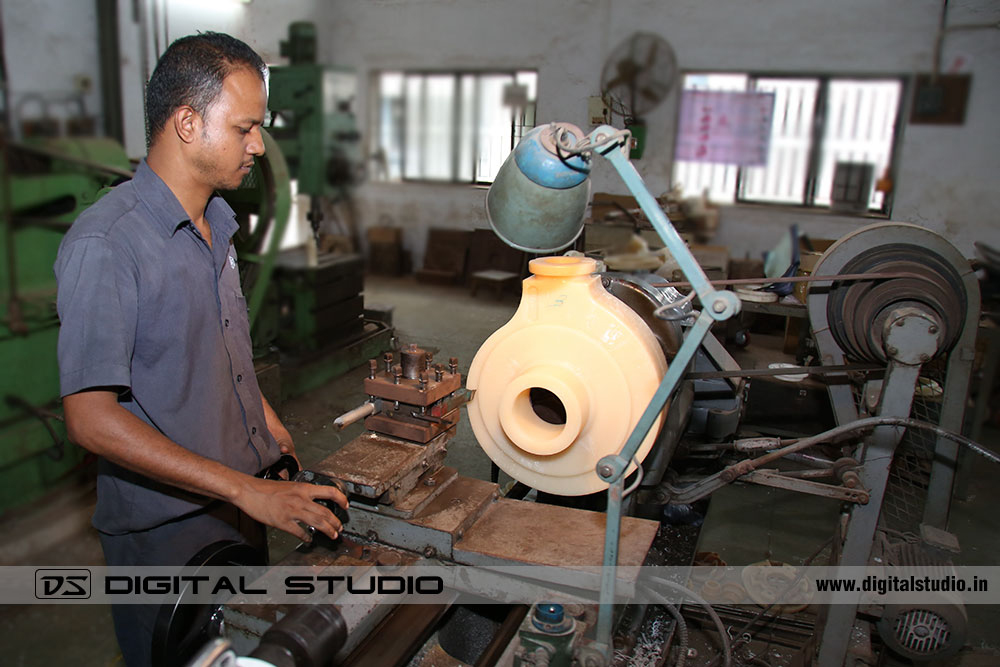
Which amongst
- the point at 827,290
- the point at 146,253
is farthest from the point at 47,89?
the point at 827,290

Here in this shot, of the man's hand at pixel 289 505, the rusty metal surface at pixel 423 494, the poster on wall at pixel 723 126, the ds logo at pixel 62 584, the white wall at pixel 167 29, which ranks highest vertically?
the white wall at pixel 167 29

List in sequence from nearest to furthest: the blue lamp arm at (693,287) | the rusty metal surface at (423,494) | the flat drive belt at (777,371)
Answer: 1. the blue lamp arm at (693,287)
2. the rusty metal surface at (423,494)
3. the flat drive belt at (777,371)

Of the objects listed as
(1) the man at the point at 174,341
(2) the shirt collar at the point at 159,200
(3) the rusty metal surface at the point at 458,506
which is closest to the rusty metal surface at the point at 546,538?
(3) the rusty metal surface at the point at 458,506

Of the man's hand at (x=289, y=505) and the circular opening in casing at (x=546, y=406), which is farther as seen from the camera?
the circular opening in casing at (x=546, y=406)

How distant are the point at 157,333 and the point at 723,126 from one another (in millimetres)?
1064

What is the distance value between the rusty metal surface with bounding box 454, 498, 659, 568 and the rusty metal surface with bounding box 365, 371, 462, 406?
24cm

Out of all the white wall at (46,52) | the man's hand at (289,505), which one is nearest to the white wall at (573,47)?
the white wall at (46,52)

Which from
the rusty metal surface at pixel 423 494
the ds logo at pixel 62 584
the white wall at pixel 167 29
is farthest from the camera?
the ds logo at pixel 62 584

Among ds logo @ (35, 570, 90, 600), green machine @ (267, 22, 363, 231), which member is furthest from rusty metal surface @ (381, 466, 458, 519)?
ds logo @ (35, 570, 90, 600)

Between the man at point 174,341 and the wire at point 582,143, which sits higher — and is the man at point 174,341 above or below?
below

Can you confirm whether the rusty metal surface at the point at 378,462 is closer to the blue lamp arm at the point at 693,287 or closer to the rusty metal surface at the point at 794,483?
the blue lamp arm at the point at 693,287

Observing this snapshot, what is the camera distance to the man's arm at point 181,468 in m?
1.04

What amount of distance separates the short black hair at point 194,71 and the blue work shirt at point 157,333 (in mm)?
131

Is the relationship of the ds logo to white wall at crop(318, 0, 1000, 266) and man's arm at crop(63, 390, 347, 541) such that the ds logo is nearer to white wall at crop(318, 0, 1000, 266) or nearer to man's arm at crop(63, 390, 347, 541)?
man's arm at crop(63, 390, 347, 541)
